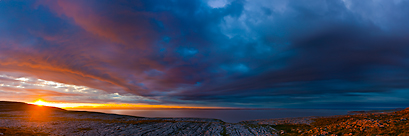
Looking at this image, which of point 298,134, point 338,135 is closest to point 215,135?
point 298,134

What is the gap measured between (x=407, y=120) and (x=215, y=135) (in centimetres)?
3378

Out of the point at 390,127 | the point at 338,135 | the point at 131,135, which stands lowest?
the point at 131,135

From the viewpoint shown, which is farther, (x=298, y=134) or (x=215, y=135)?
(x=215, y=135)

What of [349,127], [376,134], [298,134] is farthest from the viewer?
[298,134]

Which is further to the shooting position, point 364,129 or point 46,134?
point 46,134

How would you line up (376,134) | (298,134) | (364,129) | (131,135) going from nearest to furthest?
(376,134), (364,129), (298,134), (131,135)

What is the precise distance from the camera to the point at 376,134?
23203 millimetres

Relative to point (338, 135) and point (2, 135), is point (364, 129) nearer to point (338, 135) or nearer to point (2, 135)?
point (338, 135)

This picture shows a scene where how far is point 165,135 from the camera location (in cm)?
3597

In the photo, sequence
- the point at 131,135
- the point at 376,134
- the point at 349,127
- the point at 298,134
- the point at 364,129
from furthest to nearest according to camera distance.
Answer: the point at 131,135
the point at 298,134
the point at 349,127
the point at 364,129
the point at 376,134

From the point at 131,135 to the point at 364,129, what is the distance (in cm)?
4444

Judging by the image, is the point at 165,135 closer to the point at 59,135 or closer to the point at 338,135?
the point at 59,135

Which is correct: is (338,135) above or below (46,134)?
above

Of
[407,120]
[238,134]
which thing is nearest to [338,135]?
[407,120]
